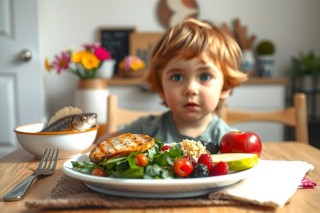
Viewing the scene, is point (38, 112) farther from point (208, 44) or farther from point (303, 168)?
point (303, 168)

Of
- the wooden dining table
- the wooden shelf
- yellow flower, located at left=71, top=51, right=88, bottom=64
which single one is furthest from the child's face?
the wooden shelf

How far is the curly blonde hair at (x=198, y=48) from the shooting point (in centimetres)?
116

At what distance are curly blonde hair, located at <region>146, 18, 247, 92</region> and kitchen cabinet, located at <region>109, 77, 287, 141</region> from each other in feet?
4.39

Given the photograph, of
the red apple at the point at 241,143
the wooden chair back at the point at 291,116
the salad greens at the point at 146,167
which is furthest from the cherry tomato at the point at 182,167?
the wooden chair back at the point at 291,116

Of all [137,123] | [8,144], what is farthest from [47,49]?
[137,123]

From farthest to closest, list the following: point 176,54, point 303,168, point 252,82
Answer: point 252,82, point 176,54, point 303,168

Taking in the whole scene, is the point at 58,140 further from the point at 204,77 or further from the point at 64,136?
the point at 204,77

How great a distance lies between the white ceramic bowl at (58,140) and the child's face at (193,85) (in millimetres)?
305

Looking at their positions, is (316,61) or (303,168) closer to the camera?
(303,168)

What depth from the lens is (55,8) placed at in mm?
2957

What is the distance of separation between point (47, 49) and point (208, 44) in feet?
6.73

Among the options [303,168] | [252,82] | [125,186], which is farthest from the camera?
[252,82]

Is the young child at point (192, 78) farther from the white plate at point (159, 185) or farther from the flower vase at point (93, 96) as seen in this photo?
the flower vase at point (93, 96)

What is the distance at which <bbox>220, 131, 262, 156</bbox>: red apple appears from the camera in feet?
2.53
